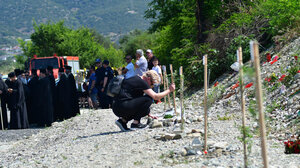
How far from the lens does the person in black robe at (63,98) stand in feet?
46.7

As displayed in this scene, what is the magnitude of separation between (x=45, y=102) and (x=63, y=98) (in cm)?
85

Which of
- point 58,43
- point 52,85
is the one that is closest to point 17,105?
point 52,85

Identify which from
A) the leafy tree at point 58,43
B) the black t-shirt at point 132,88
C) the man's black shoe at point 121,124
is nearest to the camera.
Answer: the black t-shirt at point 132,88

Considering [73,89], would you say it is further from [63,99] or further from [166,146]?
[166,146]

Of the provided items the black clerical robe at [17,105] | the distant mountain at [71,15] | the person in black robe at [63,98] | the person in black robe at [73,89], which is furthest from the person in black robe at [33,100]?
the distant mountain at [71,15]

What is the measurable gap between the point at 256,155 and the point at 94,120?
7034 mm

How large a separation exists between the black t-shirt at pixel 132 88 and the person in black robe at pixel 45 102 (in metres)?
6.06

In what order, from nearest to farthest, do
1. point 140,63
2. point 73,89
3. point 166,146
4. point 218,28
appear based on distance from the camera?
point 166,146, point 140,63, point 73,89, point 218,28

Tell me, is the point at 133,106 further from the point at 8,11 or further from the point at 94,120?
the point at 8,11

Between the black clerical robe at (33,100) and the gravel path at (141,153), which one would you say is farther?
the black clerical robe at (33,100)

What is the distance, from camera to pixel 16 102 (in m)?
13.4

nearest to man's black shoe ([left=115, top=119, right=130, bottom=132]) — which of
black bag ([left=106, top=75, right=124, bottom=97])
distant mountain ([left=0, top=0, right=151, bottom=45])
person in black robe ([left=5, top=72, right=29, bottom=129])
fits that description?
black bag ([left=106, top=75, right=124, bottom=97])

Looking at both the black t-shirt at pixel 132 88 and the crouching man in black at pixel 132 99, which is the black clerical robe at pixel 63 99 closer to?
the crouching man in black at pixel 132 99

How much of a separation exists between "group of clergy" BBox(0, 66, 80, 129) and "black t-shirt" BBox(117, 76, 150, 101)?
6147mm
